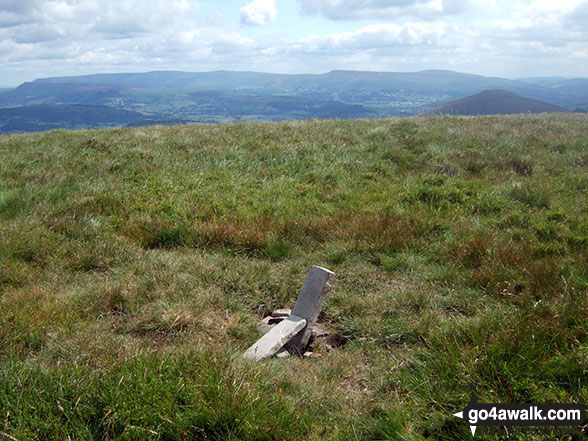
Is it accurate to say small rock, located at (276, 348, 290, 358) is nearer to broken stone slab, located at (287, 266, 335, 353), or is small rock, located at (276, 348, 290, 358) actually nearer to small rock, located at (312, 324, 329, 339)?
broken stone slab, located at (287, 266, 335, 353)

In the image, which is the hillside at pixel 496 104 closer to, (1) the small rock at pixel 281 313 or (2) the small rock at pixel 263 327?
(1) the small rock at pixel 281 313

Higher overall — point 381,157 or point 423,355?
point 381,157

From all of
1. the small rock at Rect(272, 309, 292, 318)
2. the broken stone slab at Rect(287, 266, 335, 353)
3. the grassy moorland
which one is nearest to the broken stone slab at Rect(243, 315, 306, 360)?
the broken stone slab at Rect(287, 266, 335, 353)

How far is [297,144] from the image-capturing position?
13.4 metres

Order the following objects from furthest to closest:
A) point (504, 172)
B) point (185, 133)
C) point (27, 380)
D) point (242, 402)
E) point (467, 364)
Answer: point (185, 133) < point (504, 172) < point (467, 364) < point (27, 380) < point (242, 402)

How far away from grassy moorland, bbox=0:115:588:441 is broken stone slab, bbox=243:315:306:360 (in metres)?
0.21

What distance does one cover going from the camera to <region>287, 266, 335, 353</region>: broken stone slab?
422 cm

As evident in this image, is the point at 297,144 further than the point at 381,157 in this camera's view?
Yes

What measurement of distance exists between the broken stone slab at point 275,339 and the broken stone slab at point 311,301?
8cm

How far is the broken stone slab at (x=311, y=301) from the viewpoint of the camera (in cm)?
422

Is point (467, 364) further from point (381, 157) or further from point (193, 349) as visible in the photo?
point (381, 157)

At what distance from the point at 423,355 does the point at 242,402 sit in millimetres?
1842

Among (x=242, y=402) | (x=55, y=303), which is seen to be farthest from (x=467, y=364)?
(x=55, y=303)

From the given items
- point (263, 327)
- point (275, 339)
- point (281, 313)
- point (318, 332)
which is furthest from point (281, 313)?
point (275, 339)
